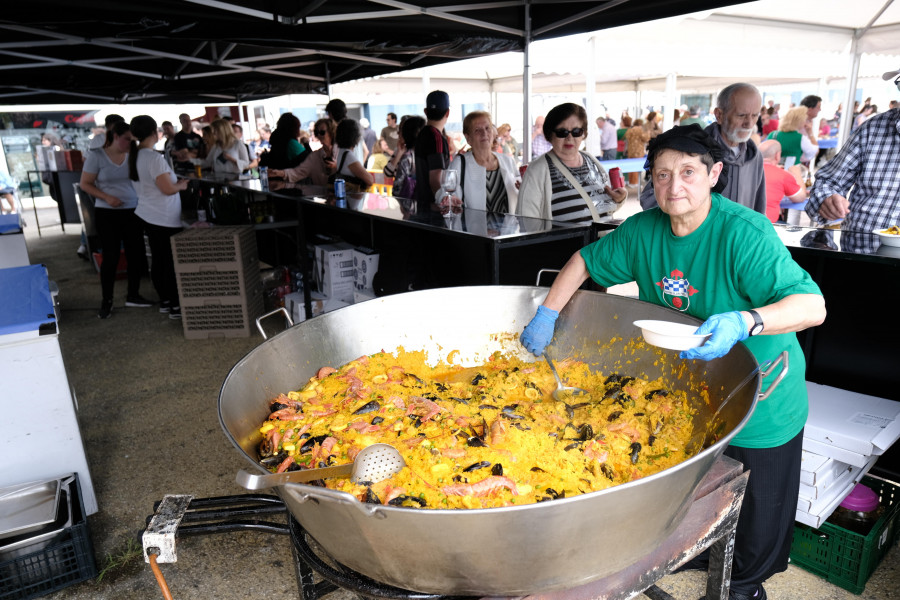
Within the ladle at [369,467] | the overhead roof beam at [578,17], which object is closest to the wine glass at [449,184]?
the overhead roof beam at [578,17]

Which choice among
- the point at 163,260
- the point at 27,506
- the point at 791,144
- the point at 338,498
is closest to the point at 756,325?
the point at 338,498

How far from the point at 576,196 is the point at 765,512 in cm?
Answer: 204

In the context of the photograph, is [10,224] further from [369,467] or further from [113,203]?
[369,467]

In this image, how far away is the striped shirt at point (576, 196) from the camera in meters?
3.41

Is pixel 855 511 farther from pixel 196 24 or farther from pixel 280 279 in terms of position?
pixel 280 279

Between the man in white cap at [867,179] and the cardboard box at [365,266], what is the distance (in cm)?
293

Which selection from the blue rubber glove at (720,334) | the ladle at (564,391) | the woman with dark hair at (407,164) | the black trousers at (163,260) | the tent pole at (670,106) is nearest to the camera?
the blue rubber glove at (720,334)

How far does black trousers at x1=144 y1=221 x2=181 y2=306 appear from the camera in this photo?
217 inches

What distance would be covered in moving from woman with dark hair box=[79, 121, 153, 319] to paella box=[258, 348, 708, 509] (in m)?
4.73

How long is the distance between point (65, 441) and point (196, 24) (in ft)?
9.43

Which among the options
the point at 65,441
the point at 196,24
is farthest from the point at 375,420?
the point at 196,24

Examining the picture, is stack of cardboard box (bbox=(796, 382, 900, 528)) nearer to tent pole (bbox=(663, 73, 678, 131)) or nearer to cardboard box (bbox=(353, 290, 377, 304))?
cardboard box (bbox=(353, 290, 377, 304))

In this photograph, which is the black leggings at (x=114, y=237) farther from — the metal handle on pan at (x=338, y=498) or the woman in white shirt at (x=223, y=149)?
the metal handle on pan at (x=338, y=498)

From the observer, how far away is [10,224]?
4.48m
